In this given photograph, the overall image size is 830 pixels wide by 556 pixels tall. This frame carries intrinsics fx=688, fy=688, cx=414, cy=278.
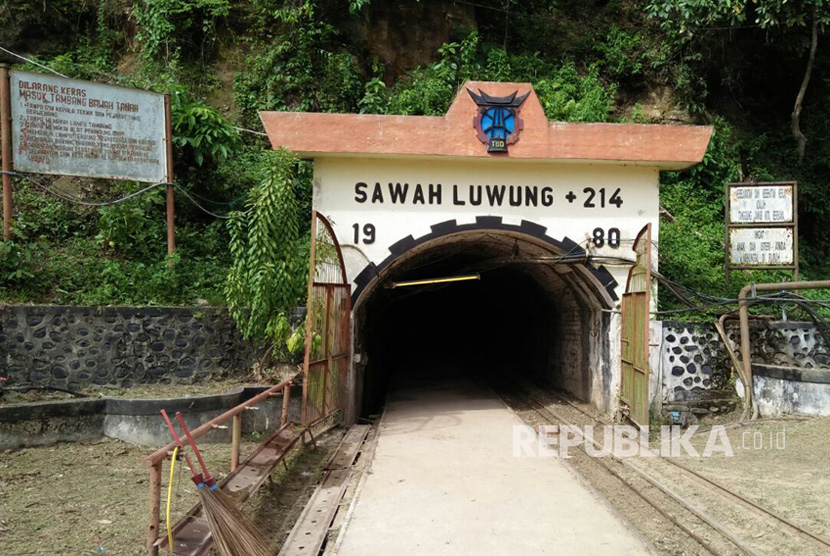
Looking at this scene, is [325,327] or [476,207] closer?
[325,327]

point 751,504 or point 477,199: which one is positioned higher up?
point 477,199

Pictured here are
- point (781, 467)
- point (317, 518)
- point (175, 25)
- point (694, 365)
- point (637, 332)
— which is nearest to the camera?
point (317, 518)

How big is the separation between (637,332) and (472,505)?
4.43 metres

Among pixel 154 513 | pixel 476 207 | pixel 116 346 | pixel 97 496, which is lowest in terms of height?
pixel 97 496

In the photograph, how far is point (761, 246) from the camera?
465 inches

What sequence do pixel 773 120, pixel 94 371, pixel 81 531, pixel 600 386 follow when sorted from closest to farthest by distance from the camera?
1. pixel 81 531
2. pixel 94 371
3. pixel 600 386
4. pixel 773 120

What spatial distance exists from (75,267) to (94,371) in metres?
2.04

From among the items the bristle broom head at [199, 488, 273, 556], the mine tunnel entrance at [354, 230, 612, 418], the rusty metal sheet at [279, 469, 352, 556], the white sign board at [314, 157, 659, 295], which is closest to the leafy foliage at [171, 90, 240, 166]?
the white sign board at [314, 157, 659, 295]

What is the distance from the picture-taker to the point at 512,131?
10.3 metres

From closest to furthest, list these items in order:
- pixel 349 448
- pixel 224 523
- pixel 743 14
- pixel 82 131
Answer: pixel 224 523 < pixel 349 448 < pixel 82 131 < pixel 743 14

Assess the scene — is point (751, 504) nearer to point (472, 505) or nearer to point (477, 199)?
point (472, 505)

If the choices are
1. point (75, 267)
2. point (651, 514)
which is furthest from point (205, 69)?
point (651, 514)

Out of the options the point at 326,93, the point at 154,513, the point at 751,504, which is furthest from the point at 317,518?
the point at 326,93

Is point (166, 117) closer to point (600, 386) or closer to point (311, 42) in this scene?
point (311, 42)
